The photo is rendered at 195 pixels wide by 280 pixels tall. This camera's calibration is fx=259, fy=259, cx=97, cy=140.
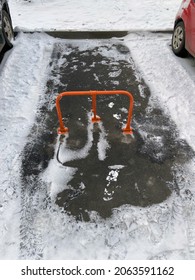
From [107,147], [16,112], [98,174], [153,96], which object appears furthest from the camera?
[153,96]

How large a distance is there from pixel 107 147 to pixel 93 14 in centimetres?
526

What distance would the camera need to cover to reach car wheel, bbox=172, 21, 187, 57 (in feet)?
18.5

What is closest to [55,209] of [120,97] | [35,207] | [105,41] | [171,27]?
[35,207]

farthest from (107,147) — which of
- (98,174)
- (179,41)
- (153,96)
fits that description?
(179,41)

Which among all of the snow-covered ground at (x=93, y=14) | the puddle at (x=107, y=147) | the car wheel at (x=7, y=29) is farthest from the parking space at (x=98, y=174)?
the snow-covered ground at (x=93, y=14)

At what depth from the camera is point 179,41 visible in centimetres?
581

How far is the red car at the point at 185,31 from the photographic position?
5.16m

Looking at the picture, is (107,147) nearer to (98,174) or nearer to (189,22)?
(98,174)

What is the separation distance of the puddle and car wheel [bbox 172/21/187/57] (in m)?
1.17

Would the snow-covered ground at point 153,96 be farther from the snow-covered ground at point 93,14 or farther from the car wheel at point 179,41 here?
the car wheel at point 179,41

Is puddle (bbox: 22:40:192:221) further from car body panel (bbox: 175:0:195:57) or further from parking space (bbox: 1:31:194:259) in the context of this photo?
car body panel (bbox: 175:0:195:57)

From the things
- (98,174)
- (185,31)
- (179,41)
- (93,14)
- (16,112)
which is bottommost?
(98,174)

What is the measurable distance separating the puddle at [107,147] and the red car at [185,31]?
3.87ft

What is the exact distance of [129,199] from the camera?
336 centimetres
